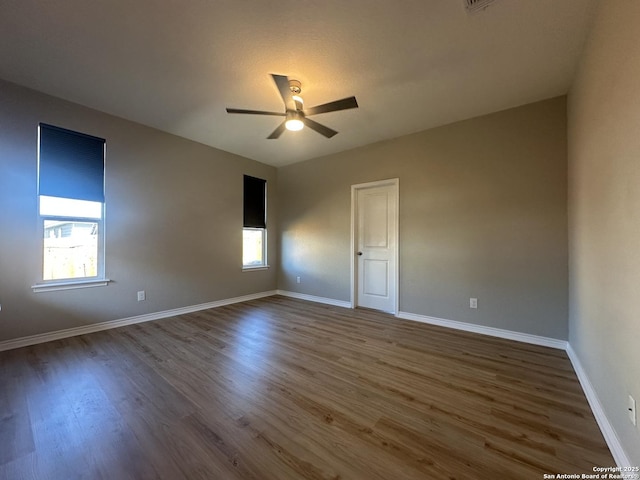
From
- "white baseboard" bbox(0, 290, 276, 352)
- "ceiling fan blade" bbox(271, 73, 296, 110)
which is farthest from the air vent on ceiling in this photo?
"white baseboard" bbox(0, 290, 276, 352)

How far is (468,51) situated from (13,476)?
3.95 metres

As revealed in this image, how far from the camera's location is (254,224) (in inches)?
200

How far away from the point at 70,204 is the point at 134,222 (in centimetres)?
65

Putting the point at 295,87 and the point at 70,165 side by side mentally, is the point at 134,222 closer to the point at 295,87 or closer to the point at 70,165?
the point at 70,165

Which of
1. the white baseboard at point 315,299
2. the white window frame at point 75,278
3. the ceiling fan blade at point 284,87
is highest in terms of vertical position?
the ceiling fan blade at point 284,87

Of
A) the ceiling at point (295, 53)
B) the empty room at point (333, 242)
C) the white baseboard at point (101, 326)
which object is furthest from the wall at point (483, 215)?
the white baseboard at point (101, 326)

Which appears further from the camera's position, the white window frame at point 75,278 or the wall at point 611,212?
the white window frame at point 75,278

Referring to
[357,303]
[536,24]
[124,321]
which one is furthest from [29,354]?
[536,24]

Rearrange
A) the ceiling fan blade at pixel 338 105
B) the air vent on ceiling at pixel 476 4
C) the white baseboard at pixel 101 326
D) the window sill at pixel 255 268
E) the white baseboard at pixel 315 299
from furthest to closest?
1. the window sill at pixel 255 268
2. the white baseboard at pixel 315 299
3. the white baseboard at pixel 101 326
4. the ceiling fan blade at pixel 338 105
5. the air vent on ceiling at pixel 476 4

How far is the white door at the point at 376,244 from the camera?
3.99 metres

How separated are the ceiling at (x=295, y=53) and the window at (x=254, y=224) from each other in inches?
75.6

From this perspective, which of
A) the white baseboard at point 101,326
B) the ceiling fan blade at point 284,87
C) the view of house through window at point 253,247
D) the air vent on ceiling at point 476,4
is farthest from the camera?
the view of house through window at point 253,247

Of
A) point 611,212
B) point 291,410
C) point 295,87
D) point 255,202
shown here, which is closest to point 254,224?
point 255,202

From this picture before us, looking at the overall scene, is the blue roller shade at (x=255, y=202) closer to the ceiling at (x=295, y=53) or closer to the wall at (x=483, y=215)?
the wall at (x=483, y=215)
